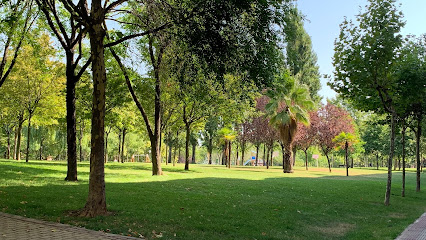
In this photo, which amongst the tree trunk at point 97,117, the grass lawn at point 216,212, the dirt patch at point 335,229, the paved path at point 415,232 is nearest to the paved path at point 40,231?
the grass lawn at point 216,212

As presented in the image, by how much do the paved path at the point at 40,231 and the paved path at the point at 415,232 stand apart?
602cm

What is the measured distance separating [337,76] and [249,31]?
6.25m

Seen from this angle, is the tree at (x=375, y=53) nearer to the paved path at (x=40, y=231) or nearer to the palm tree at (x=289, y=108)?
the paved path at (x=40, y=231)

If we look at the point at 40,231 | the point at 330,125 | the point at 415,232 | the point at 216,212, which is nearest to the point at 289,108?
the point at 330,125

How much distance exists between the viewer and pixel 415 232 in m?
8.02

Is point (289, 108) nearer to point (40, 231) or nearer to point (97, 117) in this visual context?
point (97, 117)

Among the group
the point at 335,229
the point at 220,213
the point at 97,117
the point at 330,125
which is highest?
the point at 330,125

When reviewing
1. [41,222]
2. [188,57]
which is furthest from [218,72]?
[41,222]

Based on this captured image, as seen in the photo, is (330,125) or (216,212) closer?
(216,212)

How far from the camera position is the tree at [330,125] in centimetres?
4141

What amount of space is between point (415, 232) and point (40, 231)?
8.18 m

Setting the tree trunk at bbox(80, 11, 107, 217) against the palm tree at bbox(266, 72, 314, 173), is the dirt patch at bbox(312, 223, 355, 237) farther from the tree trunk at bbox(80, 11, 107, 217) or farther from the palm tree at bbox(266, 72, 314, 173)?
the palm tree at bbox(266, 72, 314, 173)

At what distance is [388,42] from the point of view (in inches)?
483

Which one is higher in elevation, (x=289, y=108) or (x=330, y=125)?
(x=289, y=108)
